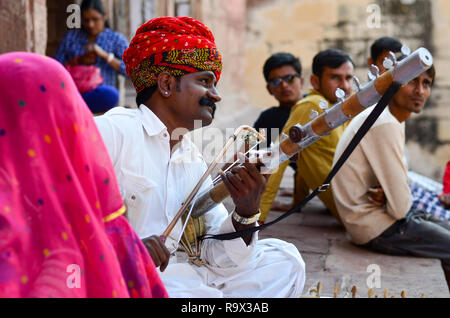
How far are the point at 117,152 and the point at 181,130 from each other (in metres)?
0.34

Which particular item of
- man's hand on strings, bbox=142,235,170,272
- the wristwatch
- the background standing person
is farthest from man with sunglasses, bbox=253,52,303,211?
man's hand on strings, bbox=142,235,170,272

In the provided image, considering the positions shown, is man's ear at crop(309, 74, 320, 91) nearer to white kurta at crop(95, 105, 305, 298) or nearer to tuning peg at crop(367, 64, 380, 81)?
white kurta at crop(95, 105, 305, 298)

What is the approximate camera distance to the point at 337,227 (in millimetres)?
5426

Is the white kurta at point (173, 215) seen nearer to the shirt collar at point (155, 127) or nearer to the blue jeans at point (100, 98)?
the shirt collar at point (155, 127)

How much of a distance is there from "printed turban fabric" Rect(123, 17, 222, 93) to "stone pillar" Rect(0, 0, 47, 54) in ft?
7.93

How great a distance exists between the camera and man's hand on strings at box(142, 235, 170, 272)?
7.18 ft

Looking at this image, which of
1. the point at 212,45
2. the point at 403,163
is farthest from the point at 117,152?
the point at 403,163

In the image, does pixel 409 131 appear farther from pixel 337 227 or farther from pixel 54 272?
pixel 54 272

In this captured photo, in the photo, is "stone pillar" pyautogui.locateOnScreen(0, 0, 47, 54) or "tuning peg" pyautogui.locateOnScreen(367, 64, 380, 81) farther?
"stone pillar" pyautogui.locateOnScreen(0, 0, 47, 54)

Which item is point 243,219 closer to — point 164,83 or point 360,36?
point 164,83

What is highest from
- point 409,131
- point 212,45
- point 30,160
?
Answer: point 212,45

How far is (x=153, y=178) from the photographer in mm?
2543

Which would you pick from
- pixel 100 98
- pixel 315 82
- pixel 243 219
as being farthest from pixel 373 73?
pixel 315 82

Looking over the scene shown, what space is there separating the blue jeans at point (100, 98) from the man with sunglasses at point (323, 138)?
5.01 feet
